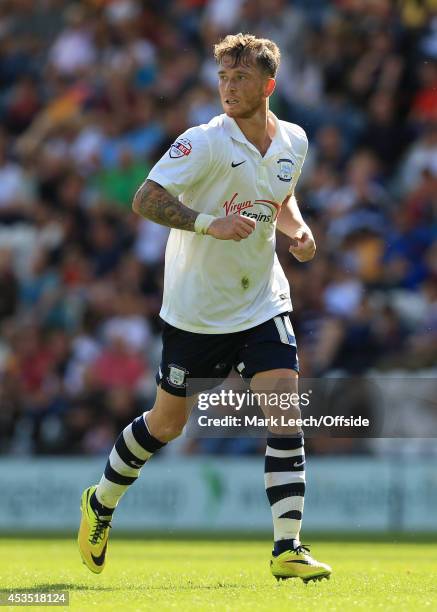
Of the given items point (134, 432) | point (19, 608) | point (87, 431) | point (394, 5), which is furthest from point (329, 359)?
point (19, 608)

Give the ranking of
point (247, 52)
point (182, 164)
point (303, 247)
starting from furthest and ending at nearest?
point (303, 247) → point (247, 52) → point (182, 164)

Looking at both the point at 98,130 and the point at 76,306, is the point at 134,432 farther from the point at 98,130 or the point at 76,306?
the point at 98,130

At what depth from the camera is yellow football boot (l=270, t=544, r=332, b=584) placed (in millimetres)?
6836

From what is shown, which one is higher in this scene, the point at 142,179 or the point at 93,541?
the point at 142,179

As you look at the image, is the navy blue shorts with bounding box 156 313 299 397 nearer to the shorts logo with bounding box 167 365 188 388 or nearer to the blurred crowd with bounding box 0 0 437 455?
the shorts logo with bounding box 167 365 188 388

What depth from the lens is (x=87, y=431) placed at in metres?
14.4

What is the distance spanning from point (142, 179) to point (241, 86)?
9723mm

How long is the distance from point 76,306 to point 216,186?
8.95 metres

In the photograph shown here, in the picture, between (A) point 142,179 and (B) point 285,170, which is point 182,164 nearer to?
(B) point 285,170

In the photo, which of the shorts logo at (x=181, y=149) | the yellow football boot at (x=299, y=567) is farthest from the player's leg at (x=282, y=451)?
the shorts logo at (x=181, y=149)

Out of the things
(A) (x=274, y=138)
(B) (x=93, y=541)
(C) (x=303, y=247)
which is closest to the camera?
(C) (x=303, y=247)

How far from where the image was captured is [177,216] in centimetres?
675

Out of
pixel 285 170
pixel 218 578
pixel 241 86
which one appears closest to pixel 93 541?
pixel 218 578

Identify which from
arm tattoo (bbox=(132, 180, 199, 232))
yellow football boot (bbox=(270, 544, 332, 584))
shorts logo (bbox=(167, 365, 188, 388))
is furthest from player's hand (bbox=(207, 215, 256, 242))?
yellow football boot (bbox=(270, 544, 332, 584))
